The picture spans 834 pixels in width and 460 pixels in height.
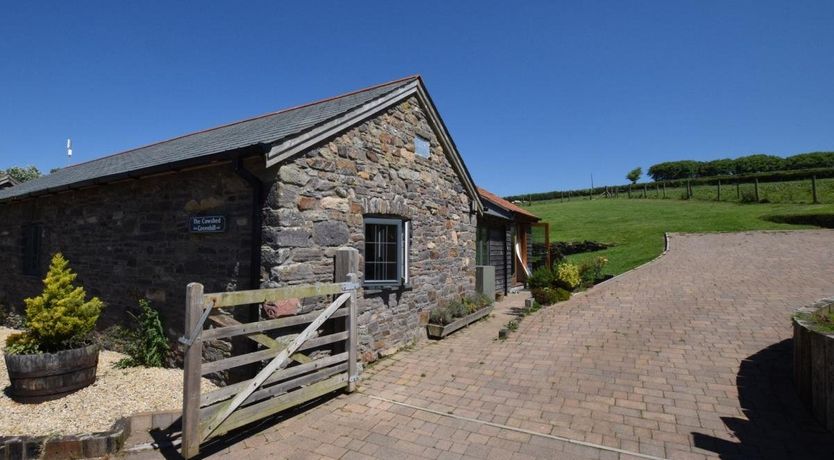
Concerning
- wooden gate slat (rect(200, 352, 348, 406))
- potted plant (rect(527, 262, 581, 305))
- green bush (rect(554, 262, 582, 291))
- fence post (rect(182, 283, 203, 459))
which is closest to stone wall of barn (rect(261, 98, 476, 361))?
wooden gate slat (rect(200, 352, 348, 406))

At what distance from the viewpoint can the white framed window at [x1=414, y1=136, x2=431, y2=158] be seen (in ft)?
28.6

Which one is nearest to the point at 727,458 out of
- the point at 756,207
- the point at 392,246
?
the point at 392,246

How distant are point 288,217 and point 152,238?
3.13 metres

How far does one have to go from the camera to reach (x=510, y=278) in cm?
1609

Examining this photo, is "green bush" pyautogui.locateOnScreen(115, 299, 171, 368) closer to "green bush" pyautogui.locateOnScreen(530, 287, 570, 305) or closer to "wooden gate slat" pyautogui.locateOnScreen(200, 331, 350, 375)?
"wooden gate slat" pyautogui.locateOnScreen(200, 331, 350, 375)

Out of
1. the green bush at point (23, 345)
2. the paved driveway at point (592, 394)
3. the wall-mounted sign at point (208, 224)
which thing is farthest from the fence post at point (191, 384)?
the green bush at point (23, 345)

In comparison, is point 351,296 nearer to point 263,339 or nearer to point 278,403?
point 263,339

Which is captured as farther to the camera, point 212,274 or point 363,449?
point 212,274

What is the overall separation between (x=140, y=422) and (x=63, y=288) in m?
2.41

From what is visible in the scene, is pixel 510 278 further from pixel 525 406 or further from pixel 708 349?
pixel 525 406

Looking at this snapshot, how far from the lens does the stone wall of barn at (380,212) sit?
226 inches

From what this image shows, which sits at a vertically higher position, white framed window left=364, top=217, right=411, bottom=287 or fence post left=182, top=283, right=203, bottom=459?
white framed window left=364, top=217, right=411, bottom=287

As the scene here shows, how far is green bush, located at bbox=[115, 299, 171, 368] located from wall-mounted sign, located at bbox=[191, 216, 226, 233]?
66.0 inches

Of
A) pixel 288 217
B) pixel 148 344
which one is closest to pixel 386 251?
pixel 288 217
